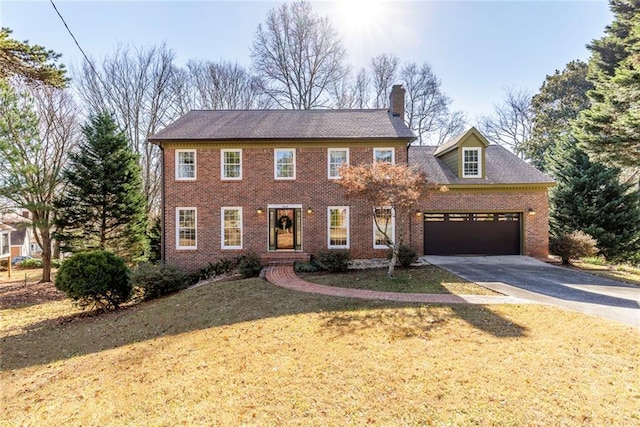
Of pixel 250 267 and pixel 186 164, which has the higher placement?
pixel 186 164

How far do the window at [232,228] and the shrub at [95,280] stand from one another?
4.14 m

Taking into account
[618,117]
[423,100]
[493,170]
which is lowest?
[493,170]

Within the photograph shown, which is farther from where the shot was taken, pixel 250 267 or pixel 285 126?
pixel 285 126

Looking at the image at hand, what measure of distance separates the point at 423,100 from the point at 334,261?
76.7ft

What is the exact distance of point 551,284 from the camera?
32.0 feet

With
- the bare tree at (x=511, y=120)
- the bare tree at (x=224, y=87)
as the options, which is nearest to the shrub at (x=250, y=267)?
the bare tree at (x=224, y=87)

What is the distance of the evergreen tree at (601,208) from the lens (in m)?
16.1

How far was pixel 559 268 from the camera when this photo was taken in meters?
12.4

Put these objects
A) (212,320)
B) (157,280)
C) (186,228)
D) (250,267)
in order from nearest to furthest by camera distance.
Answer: (212,320)
(157,280)
(250,267)
(186,228)

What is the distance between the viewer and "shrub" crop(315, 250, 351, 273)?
12.0 metres

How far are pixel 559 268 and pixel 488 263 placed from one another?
2681 millimetres

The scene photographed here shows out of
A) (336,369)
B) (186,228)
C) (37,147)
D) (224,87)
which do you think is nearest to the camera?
(336,369)

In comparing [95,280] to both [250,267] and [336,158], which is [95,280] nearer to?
[250,267]

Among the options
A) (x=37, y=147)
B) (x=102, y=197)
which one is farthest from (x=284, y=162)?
(x=37, y=147)
